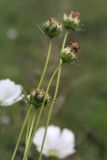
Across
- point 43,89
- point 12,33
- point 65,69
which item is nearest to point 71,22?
point 43,89

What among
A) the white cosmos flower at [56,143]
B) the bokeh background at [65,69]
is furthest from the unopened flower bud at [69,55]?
the bokeh background at [65,69]

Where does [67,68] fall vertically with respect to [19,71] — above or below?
above

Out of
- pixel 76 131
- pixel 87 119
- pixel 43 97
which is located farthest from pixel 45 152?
pixel 87 119

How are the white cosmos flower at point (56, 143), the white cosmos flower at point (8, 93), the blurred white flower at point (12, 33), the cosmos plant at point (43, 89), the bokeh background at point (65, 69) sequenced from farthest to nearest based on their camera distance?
the blurred white flower at point (12, 33)
the bokeh background at point (65, 69)
the white cosmos flower at point (56, 143)
the white cosmos flower at point (8, 93)
the cosmos plant at point (43, 89)

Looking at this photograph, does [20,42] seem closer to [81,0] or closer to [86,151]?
[81,0]

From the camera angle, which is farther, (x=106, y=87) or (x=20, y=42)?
(x=20, y=42)

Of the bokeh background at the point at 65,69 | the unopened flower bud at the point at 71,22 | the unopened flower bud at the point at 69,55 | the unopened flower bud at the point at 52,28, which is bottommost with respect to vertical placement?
the unopened flower bud at the point at 69,55

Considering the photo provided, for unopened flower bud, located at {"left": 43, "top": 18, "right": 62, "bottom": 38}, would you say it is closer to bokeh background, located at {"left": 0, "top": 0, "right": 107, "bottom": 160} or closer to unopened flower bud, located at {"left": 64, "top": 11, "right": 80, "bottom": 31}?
unopened flower bud, located at {"left": 64, "top": 11, "right": 80, "bottom": 31}

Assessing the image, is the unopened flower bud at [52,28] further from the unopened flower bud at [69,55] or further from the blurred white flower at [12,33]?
the blurred white flower at [12,33]
